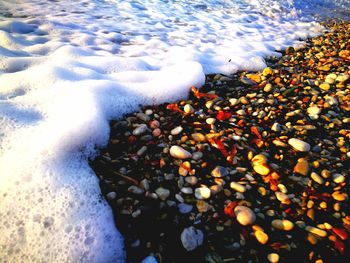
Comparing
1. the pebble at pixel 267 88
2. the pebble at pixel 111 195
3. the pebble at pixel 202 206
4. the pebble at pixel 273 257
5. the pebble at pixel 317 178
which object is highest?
the pebble at pixel 267 88

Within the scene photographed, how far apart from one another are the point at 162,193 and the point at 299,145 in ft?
4.06

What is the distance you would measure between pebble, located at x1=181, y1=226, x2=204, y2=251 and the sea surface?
0.39 meters

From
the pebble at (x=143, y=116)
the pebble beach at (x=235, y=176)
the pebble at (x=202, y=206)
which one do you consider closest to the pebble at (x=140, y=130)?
the pebble beach at (x=235, y=176)

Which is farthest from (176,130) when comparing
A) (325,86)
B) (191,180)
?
(325,86)

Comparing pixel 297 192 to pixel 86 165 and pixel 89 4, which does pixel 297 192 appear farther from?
pixel 89 4

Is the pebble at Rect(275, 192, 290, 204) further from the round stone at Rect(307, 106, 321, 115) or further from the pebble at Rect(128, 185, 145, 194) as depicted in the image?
the round stone at Rect(307, 106, 321, 115)

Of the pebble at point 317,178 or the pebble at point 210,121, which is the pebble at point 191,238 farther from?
the pebble at point 210,121

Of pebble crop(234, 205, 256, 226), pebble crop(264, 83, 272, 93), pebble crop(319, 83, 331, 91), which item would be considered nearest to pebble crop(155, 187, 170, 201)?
pebble crop(234, 205, 256, 226)

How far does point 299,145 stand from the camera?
1.98 metres

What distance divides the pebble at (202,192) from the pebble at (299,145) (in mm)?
914

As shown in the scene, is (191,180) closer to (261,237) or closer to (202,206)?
(202,206)

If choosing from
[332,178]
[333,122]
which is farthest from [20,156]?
[333,122]

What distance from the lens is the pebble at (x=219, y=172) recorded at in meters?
1.75

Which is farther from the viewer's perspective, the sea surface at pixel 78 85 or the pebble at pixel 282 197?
the pebble at pixel 282 197
